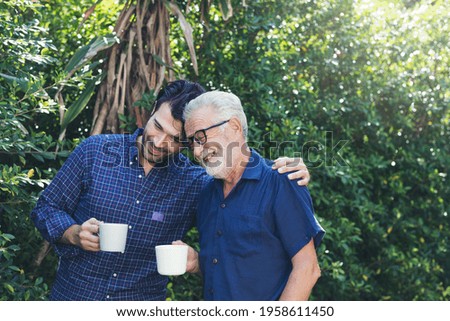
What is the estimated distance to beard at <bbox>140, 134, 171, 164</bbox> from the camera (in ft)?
11.2

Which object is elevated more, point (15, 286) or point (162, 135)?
point (162, 135)

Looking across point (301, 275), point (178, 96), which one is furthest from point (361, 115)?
point (301, 275)

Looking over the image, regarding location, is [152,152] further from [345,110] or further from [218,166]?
[345,110]

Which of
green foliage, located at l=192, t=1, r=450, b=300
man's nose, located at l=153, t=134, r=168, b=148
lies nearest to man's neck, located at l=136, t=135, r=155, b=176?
man's nose, located at l=153, t=134, r=168, b=148

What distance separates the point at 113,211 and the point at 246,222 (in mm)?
779

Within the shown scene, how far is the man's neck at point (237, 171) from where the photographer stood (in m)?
3.04

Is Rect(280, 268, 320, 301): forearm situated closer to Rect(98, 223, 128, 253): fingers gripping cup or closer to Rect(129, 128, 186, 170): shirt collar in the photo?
Rect(98, 223, 128, 253): fingers gripping cup

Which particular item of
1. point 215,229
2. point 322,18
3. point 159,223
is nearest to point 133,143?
point 159,223

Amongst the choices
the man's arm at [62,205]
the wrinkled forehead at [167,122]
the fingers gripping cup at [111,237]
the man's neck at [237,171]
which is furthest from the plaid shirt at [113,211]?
the man's neck at [237,171]

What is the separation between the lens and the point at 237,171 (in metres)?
3.06

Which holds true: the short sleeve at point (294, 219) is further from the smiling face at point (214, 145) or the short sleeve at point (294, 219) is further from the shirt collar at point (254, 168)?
the smiling face at point (214, 145)

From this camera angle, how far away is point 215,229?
305cm
